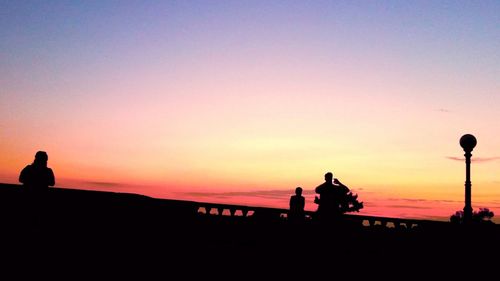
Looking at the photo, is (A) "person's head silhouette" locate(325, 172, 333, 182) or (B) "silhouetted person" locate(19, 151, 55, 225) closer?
(B) "silhouetted person" locate(19, 151, 55, 225)

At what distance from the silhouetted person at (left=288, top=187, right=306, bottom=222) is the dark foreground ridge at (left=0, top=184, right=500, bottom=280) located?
11.0 inches

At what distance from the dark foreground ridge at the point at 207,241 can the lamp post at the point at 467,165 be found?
1.76ft

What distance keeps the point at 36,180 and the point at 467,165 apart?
11242 millimetres

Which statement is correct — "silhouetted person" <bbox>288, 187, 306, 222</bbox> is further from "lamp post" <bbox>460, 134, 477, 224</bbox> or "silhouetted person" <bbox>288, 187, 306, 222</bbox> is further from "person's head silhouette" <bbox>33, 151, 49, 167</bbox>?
"person's head silhouette" <bbox>33, 151, 49, 167</bbox>

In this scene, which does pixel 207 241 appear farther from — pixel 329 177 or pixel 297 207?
pixel 329 177

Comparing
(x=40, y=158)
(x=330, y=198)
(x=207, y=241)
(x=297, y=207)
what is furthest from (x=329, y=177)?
(x=40, y=158)

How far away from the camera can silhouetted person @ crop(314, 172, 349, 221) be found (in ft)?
47.5

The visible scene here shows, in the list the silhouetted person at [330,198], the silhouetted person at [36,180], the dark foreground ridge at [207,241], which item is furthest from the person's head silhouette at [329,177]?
the silhouetted person at [36,180]

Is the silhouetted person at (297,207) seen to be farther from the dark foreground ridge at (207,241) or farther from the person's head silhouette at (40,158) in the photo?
the person's head silhouette at (40,158)

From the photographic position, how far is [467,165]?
50.0 feet

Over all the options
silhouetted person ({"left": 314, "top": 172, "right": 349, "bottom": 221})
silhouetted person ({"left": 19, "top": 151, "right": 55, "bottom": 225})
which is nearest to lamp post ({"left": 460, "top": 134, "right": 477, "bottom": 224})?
silhouetted person ({"left": 314, "top": 172, "right": 349, "bottom": 221})

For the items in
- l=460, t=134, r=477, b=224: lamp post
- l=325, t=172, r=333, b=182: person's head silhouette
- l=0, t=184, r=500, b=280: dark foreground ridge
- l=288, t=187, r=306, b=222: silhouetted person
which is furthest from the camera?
l=288, t=187, r=306, b=222: silhouetted person

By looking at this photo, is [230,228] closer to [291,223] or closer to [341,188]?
[291,223]

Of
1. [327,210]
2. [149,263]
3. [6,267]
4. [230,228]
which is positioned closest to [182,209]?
[230,228]
